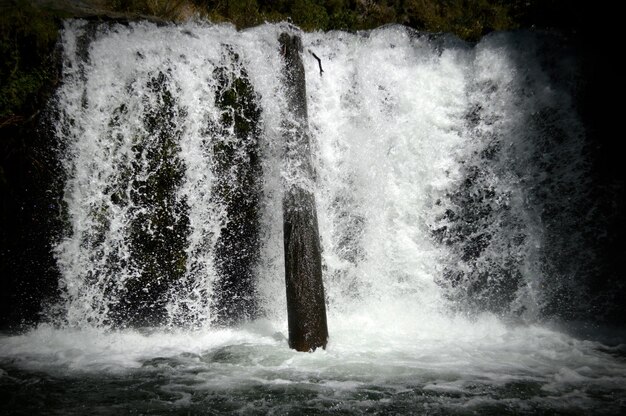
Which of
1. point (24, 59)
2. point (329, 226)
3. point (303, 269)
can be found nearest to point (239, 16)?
point (24, 59)

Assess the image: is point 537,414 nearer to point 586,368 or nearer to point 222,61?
point 586,368

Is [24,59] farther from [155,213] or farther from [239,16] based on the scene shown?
[239,16]

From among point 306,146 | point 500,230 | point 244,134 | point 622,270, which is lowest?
point 622,270

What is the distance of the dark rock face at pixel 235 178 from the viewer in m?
5.51

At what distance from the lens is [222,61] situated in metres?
5.61

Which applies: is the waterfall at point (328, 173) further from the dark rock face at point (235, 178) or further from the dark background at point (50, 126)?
the dark background at point (50, 126)

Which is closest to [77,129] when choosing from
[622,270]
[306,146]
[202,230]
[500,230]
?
[202,230]

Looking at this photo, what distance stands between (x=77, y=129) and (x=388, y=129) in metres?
4.54

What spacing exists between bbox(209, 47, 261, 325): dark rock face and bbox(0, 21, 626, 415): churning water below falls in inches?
1.1

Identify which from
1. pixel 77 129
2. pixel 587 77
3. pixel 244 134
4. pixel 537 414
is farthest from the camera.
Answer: pixel 587 77

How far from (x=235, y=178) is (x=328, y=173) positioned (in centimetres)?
142

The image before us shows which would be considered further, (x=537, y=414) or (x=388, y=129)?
(x=388, y=129)

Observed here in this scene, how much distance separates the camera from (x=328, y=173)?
19.6ft

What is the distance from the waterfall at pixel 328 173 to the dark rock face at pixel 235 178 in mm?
21
